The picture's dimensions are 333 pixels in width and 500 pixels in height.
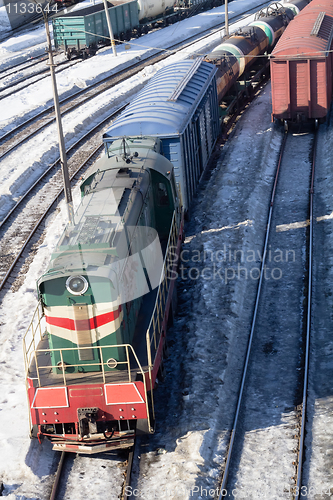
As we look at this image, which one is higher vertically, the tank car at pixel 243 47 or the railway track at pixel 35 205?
the tank car at pixel 243 47

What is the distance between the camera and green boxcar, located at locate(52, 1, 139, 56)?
41.8 meters

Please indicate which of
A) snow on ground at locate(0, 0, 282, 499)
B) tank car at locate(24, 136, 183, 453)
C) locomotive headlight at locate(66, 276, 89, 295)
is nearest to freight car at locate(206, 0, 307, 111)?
snow on ground at locate(0, 0, 282, 499)

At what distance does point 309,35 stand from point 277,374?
19.0 meters

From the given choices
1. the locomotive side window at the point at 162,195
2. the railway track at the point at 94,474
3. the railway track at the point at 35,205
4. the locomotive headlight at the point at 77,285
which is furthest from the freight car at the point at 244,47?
the railway track at the point at 94,474

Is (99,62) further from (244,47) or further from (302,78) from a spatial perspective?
(302,78)

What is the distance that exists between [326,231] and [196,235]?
398 centimetres

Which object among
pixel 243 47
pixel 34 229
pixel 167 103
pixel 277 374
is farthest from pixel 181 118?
pixel 243 47

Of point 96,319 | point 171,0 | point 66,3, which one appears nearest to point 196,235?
point 96,319

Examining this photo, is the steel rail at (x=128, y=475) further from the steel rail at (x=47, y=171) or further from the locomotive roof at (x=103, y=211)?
the steel rail at (x=47, y=171)

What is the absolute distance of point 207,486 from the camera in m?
9.49

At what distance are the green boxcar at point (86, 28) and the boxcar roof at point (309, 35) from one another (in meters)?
16.7

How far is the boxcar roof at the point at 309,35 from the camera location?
24.1 metres

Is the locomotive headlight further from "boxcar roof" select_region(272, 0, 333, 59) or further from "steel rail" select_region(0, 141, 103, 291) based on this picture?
"boxcar roof" select_region(272, 0, 333, 59)

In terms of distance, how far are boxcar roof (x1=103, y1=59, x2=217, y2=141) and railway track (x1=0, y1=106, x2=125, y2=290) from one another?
162 inches
